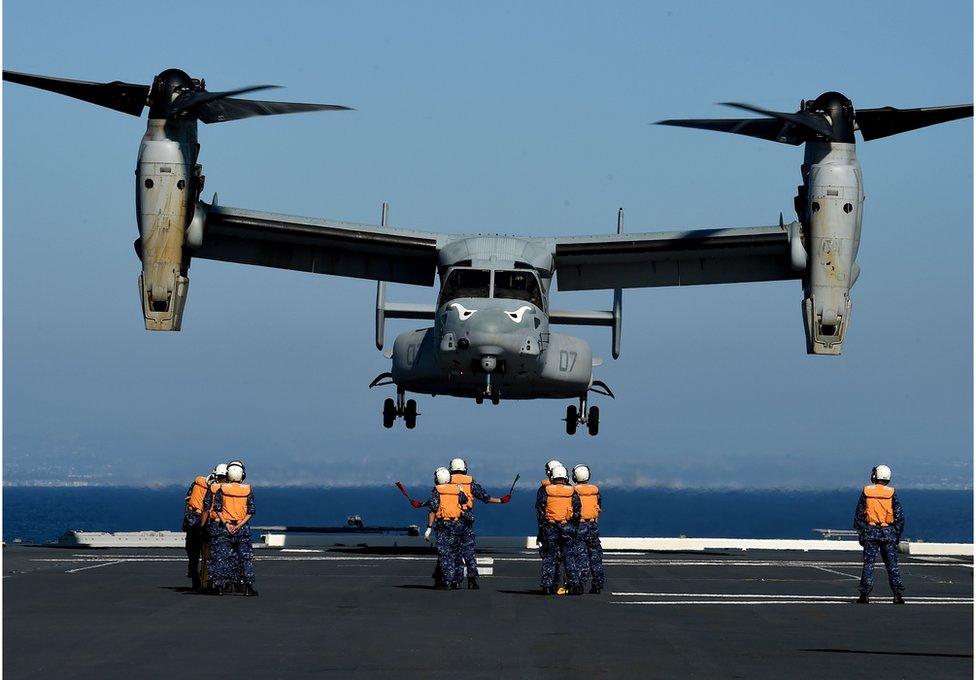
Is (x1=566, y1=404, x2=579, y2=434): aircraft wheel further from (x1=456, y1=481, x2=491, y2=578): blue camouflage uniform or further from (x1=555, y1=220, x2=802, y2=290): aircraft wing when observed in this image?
(x1=456, y1=481, x2=491, y2=578): blue camouflage uniform

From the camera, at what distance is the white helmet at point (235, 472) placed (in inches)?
801

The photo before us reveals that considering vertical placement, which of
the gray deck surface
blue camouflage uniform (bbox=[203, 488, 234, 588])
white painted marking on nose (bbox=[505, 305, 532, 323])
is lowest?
the gray deck surface

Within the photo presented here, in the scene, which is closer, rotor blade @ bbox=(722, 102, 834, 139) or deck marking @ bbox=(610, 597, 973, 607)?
deck marking @ bbox=(610, 597, 973, 607)

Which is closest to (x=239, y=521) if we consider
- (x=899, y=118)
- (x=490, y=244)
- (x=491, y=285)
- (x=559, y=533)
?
(x=559, y=533)

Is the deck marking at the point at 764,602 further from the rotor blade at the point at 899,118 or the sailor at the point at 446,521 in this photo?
the rotor blade at the point at 899,118

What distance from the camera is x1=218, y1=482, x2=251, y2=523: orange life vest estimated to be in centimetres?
2016

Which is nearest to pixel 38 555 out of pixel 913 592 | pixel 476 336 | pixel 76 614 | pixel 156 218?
pixel 156 218

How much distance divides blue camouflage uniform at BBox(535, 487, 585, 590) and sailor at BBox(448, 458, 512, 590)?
30.9 inches

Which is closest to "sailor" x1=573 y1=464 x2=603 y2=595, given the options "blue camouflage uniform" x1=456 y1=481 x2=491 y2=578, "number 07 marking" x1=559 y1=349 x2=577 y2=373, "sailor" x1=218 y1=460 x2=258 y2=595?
"blue camouflage uniform" x1=456 y1=481 x2=491 y2=578

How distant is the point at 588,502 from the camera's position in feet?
70.8

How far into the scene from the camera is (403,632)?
15.5 metres

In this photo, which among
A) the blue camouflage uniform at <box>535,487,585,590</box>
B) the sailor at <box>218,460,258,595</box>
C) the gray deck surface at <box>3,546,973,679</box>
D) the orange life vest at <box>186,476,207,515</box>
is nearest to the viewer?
the gray deck surface at <box>3,546,973,679</box>

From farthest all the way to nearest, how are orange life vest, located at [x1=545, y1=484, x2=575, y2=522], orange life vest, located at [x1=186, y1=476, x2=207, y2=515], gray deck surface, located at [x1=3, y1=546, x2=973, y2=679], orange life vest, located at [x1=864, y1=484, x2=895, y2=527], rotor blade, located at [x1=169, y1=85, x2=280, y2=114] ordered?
rotor blade, located at [x1=169, y1=85, x2=280, y2=114] → orange life vest, located at [x1=186, y1=476, x2=207, y2=515] → orange life vest, located at [x1=545, y1=484, x2=575, y2=522] → orange life vest, located at [x1=864, y1=484, x2=895, y2=527] → gray deck surface, located at [x1=3, y1=546, x2=973, y2=679]

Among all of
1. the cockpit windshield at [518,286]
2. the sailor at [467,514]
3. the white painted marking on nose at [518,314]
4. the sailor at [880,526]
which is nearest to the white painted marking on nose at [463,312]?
the white painted marking on nose at [518,314]
